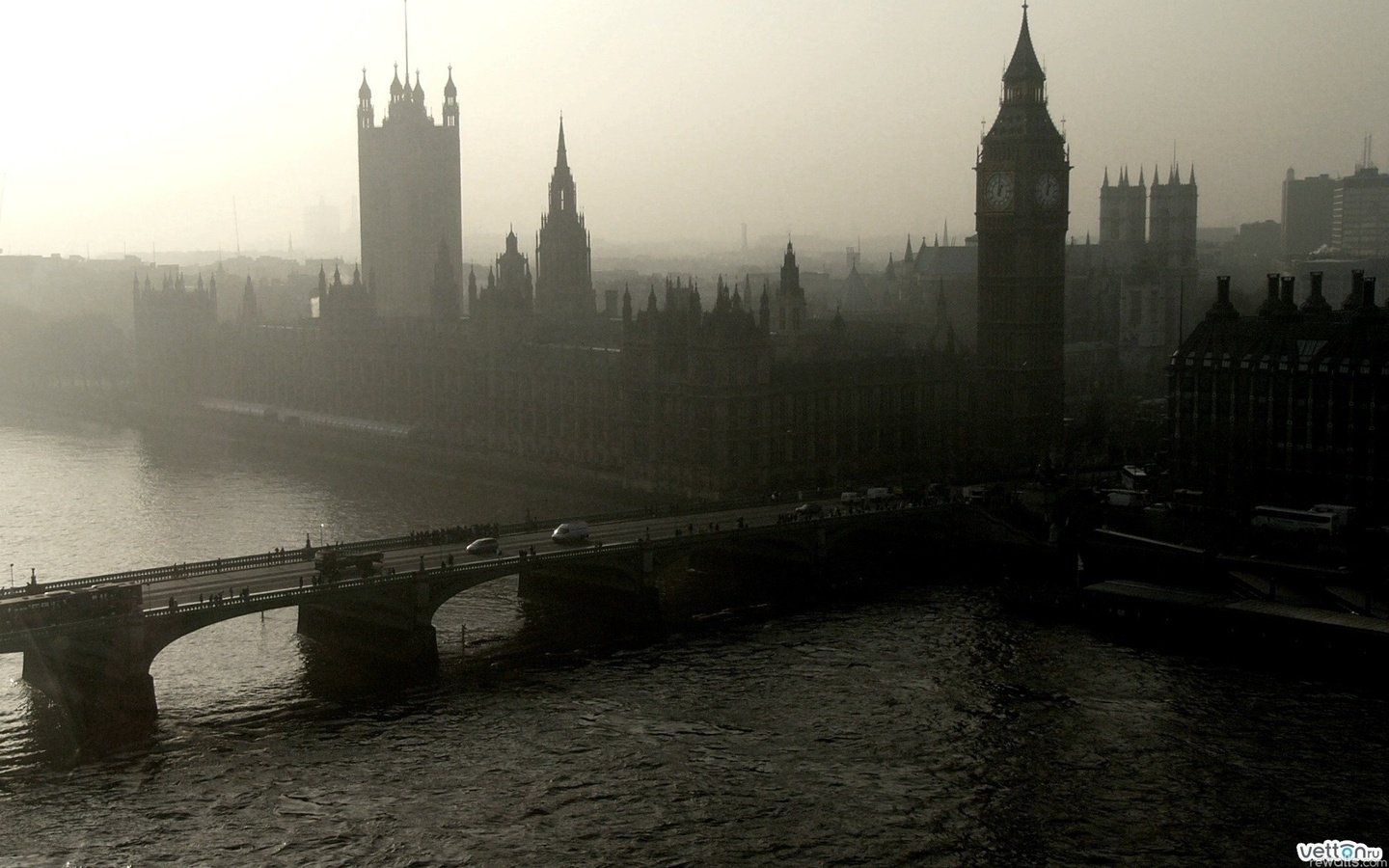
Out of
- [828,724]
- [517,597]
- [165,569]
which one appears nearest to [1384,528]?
[828,724]

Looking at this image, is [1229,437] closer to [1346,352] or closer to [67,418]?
[1346,352]

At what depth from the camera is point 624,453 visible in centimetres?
9919

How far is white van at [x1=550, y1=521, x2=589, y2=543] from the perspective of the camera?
71062 millimetres

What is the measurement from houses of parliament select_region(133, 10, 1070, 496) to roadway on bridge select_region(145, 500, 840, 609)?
412 inches

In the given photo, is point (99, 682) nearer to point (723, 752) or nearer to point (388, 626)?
point (388, 626)

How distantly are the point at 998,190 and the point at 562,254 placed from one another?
5180cm

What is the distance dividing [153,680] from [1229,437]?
5398cm

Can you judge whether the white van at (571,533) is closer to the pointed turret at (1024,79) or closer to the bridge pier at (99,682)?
the bridge pier at (99,682)

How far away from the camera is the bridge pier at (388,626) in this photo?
60.8 metres

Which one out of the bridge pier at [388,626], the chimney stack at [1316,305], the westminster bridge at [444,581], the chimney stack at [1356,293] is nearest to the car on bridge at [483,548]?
the westminster bridge at [444,581]

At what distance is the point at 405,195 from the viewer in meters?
186

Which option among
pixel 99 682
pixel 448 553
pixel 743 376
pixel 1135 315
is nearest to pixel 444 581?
pixel 448 553

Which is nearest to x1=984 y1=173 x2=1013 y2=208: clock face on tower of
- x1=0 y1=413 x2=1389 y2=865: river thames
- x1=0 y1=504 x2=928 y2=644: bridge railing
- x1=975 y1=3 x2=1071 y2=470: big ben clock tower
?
x1=975 y1=3 x2=1071 y2=470: big ben clock tower

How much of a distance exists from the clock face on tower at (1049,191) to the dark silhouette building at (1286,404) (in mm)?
19138
